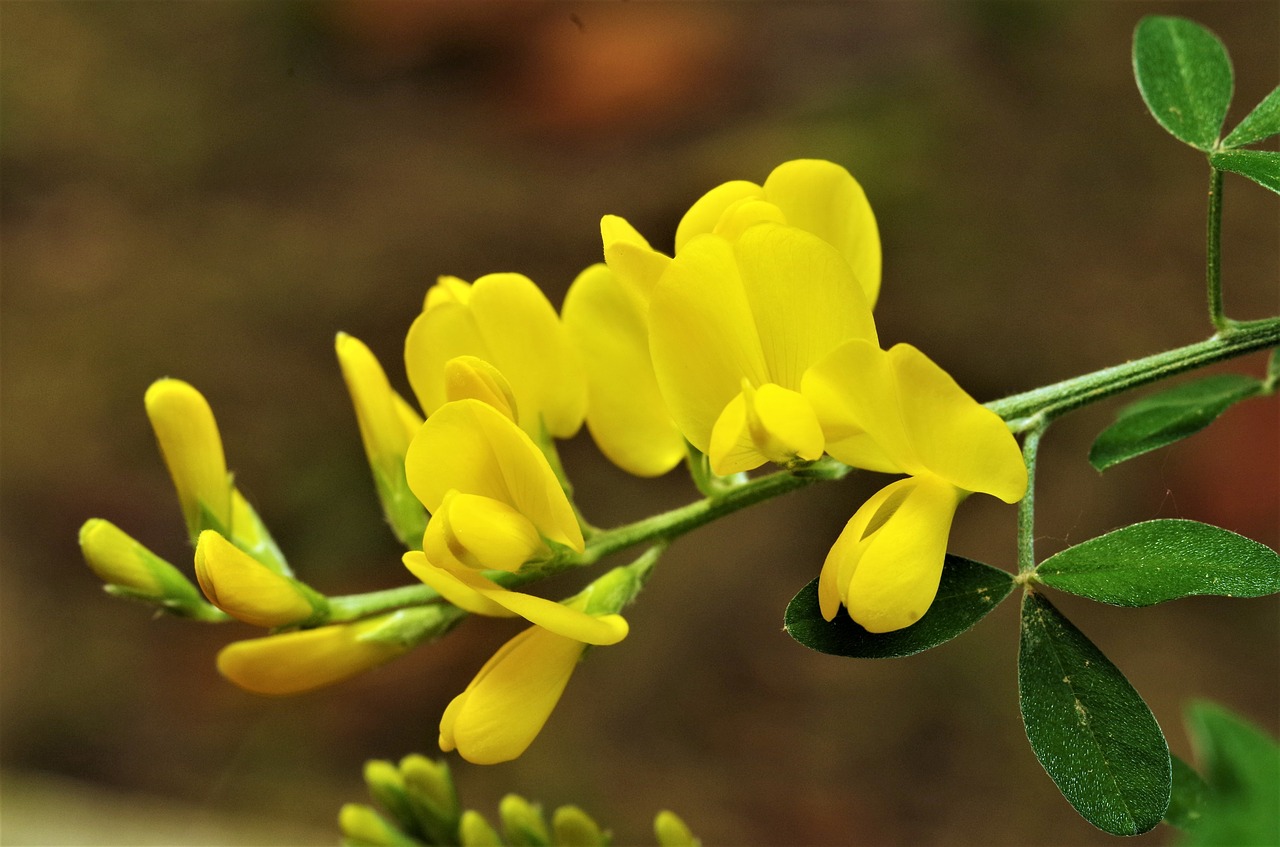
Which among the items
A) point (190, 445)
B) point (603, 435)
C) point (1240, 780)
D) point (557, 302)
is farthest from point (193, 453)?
point (557, 302)

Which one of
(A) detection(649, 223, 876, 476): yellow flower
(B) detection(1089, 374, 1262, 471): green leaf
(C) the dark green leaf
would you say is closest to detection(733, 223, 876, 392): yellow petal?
(A) detection(649, 223, 876, 476): yellow flower

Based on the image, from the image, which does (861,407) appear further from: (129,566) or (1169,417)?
(129,566)

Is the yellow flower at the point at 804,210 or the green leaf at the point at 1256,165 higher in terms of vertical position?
the yellow flower at the point at 804,210

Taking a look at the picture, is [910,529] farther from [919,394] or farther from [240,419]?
[240,419]

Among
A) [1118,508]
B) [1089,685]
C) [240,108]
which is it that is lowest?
[1118,508]

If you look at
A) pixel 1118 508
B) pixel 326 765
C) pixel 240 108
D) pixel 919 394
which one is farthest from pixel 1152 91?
pixel 240 108

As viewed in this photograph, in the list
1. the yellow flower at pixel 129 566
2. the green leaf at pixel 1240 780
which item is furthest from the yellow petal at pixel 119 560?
the green leaf at pixel 1240 780

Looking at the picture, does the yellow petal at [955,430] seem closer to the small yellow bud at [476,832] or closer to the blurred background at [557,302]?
the small yellow bud at [476,832]
